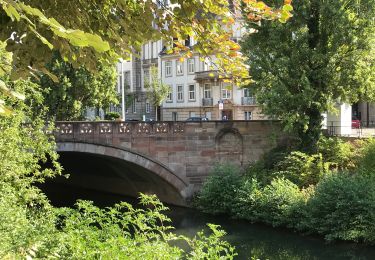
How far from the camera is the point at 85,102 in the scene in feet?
99.5

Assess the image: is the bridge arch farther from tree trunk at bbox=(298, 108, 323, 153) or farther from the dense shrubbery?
the dense shrubbery

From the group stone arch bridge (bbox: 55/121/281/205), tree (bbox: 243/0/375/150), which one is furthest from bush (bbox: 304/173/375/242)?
stone arch bridge (bbox: 55/121/281/205)

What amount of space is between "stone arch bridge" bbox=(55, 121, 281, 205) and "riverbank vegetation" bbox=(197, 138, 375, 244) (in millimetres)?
1257

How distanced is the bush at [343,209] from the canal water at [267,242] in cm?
36

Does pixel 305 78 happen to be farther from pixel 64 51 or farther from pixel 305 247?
pixel 64 51

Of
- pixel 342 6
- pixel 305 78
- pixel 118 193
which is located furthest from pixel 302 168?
pixel 118 193

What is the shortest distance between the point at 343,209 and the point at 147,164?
927 centimetres

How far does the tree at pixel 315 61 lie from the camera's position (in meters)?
19.6

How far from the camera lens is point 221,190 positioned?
20797 millimetres

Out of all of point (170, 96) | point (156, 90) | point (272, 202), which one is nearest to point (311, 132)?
point (272, 202)

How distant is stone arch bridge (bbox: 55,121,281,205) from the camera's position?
22.1m

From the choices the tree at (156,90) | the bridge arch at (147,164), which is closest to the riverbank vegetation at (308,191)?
the bridge arch at (147,164)

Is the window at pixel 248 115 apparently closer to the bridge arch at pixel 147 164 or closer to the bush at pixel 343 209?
the bridge arch at pixel 147 164

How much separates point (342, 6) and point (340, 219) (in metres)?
8.06
